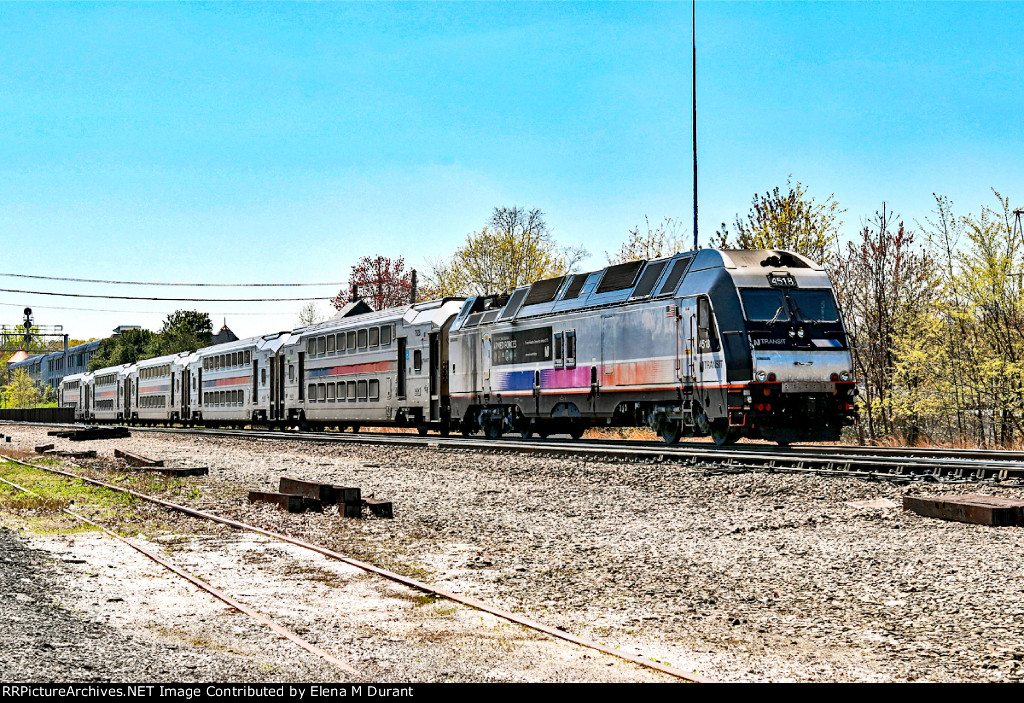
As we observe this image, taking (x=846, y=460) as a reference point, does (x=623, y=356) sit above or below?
above

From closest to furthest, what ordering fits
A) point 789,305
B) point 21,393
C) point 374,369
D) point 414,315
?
point 789,305, point 414,315, point 374,369, point 21,393

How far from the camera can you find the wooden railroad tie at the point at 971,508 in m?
9.95

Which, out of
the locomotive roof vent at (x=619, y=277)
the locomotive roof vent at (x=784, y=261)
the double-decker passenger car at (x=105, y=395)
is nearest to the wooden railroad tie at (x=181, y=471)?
the locomotive roof vent at (x=619, y=277)

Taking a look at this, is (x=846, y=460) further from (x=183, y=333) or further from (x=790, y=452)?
(x=183, y=333)

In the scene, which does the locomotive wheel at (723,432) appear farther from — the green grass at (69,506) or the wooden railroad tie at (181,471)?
the wooden railroad tie at (181,471)

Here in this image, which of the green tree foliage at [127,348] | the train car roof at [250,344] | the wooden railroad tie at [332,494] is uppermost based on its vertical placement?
the green tree foliage at [127,348]

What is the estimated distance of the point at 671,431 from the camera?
19172mm

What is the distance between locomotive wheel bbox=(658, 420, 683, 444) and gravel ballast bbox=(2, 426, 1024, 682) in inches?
117

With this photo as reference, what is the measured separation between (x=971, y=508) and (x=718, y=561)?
294 centimetres

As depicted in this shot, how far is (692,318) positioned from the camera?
18062 millimetres

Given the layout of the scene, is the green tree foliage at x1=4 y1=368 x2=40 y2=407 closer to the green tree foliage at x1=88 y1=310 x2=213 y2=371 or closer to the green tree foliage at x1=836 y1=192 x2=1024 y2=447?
the green tree foliage at x1=88 y1=310 x2=213 y2=371

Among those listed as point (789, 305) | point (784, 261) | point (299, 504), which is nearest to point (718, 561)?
point (299, 504)

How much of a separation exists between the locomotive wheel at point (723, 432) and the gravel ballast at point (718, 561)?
2.56m
